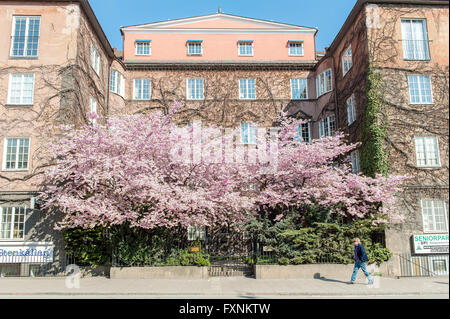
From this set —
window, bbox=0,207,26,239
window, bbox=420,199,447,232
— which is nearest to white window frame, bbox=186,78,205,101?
window, bbox=0,207,26,239

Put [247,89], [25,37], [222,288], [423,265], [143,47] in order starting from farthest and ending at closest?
[143,47] < [247,89] < [25,37] < [423,265] < [222,288]

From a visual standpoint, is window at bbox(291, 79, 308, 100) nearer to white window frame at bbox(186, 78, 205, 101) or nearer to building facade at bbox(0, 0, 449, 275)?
building facade at bbox(0, 0, 449, 275)

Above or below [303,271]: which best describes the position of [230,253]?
above

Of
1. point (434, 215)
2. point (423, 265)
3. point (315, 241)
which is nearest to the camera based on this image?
point (315, 241)

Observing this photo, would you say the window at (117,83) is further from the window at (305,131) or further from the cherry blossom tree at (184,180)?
the window at (305,131)

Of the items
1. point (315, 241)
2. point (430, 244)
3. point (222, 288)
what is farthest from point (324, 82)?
point (222, 288)

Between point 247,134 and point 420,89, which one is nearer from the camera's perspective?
point 420,89

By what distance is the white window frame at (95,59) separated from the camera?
21.5 metres

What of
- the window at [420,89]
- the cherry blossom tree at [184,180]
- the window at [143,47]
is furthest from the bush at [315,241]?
the window at [143,47]

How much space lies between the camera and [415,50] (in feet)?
62.7

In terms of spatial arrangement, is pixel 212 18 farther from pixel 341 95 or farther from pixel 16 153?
pixel 16 153

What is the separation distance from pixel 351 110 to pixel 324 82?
458 centimetres

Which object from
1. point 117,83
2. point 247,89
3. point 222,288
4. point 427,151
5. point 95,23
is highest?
point 95,23

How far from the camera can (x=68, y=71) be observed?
1905cm
